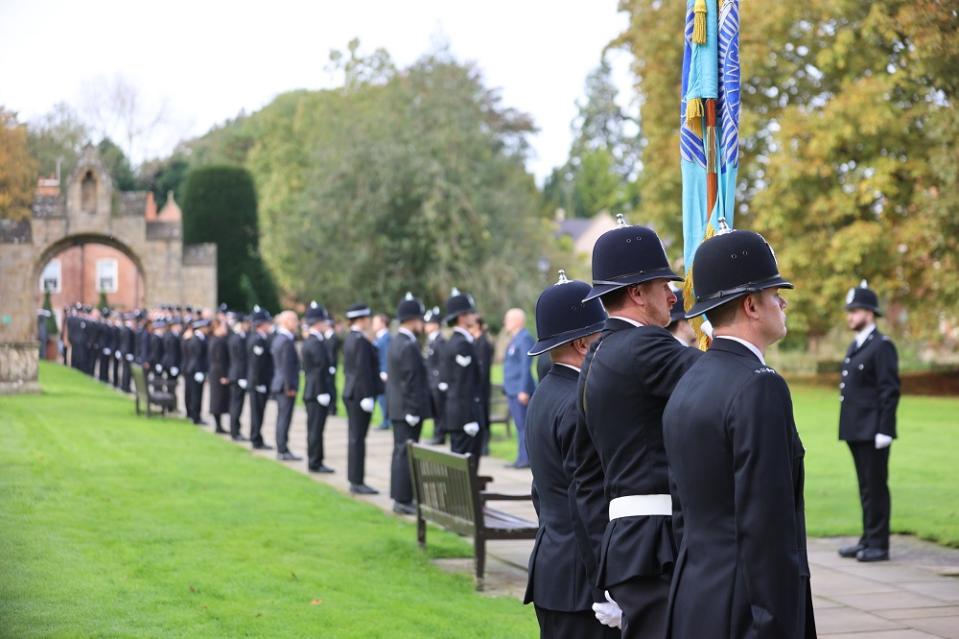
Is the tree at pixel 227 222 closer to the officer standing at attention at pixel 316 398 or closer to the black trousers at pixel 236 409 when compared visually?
the black trousers at pixel 236 409

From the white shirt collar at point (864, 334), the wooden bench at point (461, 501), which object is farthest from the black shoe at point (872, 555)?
the wooden bench at point (461, 501)

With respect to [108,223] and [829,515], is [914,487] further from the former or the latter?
[108,223]

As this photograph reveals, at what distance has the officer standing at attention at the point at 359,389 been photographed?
1483 centimetres

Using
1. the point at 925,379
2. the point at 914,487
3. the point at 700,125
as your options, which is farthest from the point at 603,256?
the point at 925,379

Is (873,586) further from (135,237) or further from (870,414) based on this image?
(135,237)

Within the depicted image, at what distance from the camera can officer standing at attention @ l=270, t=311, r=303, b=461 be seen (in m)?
18.6

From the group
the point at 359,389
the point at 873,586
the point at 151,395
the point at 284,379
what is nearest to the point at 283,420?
the point at 284,379

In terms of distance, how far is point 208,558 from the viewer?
1006cm

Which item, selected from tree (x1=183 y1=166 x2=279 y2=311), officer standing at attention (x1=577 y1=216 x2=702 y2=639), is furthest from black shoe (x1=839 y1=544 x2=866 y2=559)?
tree (x1=183 y1=166 x2=279 y2=311)

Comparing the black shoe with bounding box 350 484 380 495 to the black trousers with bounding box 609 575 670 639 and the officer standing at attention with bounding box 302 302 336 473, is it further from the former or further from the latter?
the black trousers with bounding box 609 575 670 639

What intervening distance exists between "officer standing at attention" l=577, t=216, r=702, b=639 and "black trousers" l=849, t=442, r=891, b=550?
658cm

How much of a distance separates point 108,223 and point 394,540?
40605mm

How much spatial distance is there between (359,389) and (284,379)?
14.2ft

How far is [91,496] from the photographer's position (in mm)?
13367
